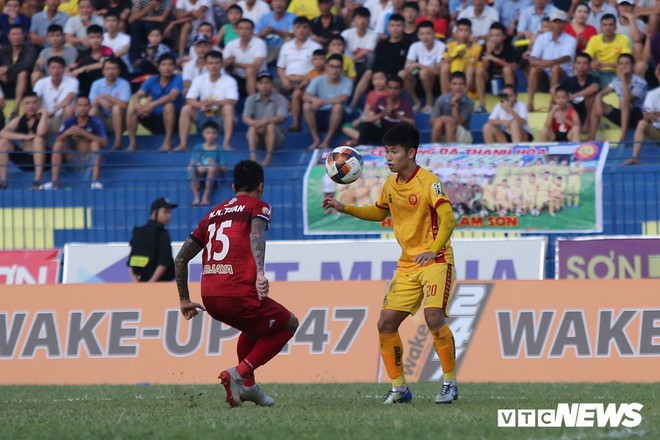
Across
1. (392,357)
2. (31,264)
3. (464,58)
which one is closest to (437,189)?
(392,357)

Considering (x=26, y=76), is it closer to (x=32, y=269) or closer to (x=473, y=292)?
(x=32, y=269)

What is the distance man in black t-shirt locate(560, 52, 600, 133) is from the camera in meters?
18.6

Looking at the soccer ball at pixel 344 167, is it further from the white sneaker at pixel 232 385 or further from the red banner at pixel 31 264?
the red banner at pixel 31 264

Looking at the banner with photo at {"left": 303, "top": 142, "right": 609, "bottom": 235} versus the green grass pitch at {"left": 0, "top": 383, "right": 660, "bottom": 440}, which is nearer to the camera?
the green grass pitch at {"left": 0, "top": 383, "right": 660, "bottom": 440}

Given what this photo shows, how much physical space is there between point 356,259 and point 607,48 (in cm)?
551

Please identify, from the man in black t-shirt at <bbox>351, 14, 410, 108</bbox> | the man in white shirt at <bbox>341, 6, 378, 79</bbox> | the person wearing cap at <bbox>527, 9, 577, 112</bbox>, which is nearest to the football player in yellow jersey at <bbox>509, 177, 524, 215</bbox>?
the person wearing cap at <bbox>527, 9, 577, 112</bbox>

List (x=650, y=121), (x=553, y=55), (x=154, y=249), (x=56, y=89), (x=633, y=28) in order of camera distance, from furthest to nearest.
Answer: (x=56, y=89) → (x=553, y=55) → (x=633, y=28) → (x=650, y=121) → (x=154, y=249)

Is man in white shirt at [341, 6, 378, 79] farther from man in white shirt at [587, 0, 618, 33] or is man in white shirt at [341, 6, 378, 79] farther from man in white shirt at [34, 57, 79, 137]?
man in white shirt at [34, 57, 79, 137]

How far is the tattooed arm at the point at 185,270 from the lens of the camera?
31.8 ft

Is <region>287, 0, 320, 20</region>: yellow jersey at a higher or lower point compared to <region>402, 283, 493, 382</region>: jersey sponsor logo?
higher

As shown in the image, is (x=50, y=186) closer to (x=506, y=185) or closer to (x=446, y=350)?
(x=506, y=185)

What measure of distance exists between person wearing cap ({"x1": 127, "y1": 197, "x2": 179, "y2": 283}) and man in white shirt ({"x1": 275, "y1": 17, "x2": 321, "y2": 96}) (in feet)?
15.2

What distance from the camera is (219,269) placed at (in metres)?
9.48

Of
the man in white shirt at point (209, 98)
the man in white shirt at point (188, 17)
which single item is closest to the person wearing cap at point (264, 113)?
the man in white shirt at point (209, 98)
